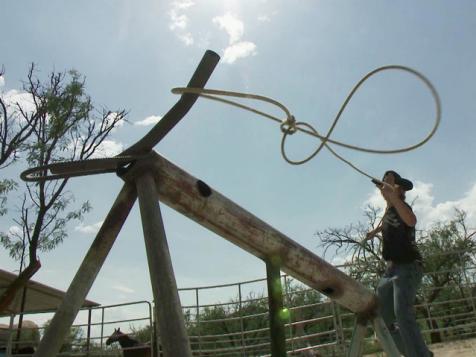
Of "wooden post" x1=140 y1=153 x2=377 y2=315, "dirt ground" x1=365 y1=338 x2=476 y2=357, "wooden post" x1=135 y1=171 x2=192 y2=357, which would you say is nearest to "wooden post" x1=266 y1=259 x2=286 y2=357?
"wooden post" x1=140 y1=153 x2=377 y2=315

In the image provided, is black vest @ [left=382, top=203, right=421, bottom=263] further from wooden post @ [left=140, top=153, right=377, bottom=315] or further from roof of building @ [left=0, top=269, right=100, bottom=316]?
roof of building @ [left=0, top=269, right=100, bottom=316]

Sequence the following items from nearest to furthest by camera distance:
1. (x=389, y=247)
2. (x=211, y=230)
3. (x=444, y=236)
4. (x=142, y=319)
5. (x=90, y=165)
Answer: (x=90, y=165), (x=211, y=230), (x=389, y=247), (x=142, y=319), (x=444, y=236)

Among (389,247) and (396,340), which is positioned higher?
(389,247)

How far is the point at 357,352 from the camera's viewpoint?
2.96 meters

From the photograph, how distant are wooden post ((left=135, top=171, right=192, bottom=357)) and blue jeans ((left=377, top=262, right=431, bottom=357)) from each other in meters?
1.82

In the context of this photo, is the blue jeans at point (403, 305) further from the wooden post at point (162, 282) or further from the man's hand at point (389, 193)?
the wooden post at point (162, 282)

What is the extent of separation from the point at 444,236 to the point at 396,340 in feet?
87.7

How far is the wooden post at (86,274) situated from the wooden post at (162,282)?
19 cm

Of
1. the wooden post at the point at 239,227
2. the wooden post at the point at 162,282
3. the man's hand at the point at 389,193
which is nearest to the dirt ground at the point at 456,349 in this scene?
the man's hand at the point at 389,193

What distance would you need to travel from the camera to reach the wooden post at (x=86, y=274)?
5.90ft

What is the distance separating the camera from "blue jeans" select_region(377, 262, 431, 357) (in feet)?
9.22

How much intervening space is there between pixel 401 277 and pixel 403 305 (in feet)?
0.66

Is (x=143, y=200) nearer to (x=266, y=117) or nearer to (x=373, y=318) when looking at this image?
(x=266, y=117)

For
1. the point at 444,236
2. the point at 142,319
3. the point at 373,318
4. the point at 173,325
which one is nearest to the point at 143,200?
the point at 173,325
